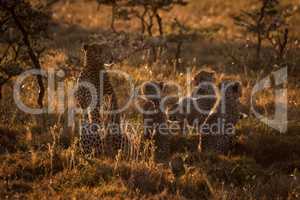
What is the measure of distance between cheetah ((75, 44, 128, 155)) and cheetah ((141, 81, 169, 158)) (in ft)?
1.06

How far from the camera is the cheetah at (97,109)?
18.4ft

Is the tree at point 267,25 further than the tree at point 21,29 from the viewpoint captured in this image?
Yes

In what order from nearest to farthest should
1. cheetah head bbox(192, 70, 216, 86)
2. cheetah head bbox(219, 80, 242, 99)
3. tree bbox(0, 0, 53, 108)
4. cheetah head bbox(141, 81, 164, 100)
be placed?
cheetah head bbox(141, 81, 164, 100), cheetah head bbox(219, 80, 242, 99), cheetah head bbox(192, 70, 216, 86), tree bbox(0, 0, 53, 108)

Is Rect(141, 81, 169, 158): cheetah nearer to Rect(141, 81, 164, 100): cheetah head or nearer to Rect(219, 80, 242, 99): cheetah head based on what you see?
Rect(141, 81, 164, 100): cheetah head

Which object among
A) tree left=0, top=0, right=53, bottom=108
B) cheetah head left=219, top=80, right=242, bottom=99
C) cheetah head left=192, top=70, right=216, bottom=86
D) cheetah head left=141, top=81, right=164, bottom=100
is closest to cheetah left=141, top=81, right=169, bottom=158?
cheetah head left=141, top=81, right=164, bottom=100

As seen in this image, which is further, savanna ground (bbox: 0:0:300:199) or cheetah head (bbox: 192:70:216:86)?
cheetah head (bbox: 192:70:216:86)

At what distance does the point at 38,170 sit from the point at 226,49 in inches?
250

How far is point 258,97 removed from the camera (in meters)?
7.89

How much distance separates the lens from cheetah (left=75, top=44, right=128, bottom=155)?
18.4ft

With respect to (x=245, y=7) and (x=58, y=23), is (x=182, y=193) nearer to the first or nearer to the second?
(x=58, y=23)

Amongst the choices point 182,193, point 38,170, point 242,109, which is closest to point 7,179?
point 38,170

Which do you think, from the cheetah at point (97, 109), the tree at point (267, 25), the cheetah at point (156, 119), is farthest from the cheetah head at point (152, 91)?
the tree at point (267, 25)

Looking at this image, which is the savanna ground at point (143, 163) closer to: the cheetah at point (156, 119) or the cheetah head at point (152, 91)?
the cheetah at point (156, 119)

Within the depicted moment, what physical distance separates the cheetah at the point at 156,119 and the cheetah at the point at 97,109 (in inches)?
12.7
